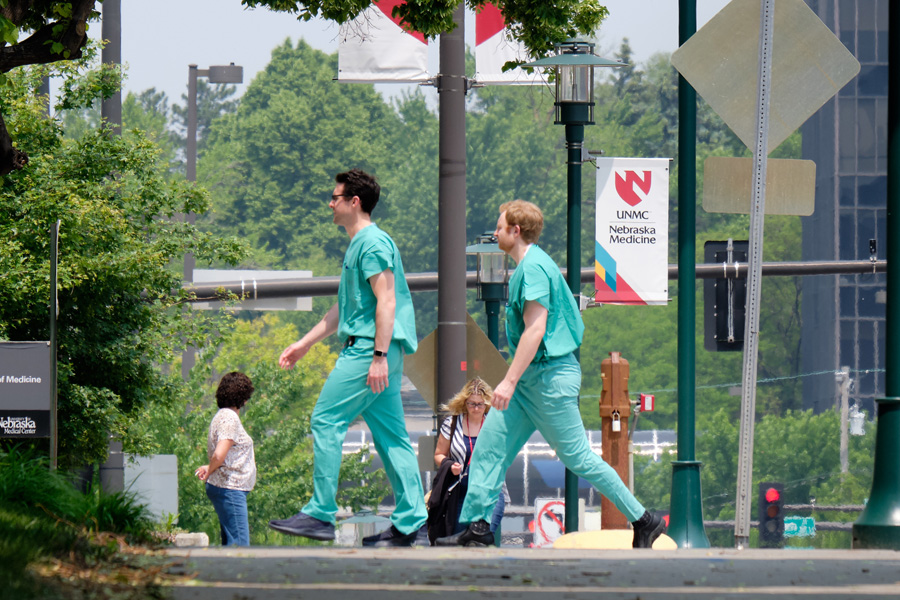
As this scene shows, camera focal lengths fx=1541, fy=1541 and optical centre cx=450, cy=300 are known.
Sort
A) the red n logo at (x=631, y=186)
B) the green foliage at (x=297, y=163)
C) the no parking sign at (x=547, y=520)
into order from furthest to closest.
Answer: the green foliage at (x=297, y=163) < the no parking sign at (x=547, y=520) < the red n logo at (x=631, y=186)

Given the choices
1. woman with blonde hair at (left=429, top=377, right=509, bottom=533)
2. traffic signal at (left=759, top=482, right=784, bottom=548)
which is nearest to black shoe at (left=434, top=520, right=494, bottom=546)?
woman with blonde hair at (left=429, top=377, right=509, bottom=533)

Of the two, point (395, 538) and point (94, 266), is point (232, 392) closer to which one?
point (395, 538)

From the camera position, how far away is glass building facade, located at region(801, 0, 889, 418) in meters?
74.1

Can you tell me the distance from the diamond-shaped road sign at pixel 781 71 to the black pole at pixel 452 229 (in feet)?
15.4

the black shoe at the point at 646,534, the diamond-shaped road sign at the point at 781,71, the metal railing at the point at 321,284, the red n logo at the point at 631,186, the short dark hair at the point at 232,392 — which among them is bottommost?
the black shoe at the point at 646,534

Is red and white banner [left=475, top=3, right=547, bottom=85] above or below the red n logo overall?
above

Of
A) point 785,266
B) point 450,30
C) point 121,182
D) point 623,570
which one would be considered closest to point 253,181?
point 785,266

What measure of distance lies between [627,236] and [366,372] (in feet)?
39.6

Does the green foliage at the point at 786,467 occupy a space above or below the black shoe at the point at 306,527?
below

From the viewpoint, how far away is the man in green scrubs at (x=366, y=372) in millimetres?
7590

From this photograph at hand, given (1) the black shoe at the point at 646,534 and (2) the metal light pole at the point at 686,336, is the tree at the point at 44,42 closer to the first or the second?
(2) the metal light pole at the point at 686,336

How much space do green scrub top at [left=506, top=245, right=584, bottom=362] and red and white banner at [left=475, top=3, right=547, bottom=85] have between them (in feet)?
22.7

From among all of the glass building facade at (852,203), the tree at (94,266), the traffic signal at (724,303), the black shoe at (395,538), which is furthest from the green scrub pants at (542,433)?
the glass building facade at (852,203)

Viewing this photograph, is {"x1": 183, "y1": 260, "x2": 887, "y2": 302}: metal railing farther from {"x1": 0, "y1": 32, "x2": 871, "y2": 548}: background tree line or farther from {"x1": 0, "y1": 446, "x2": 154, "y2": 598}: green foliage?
{"x1": 0, "y1": 32, "x2": 871, "y2": 548}: background tree line
